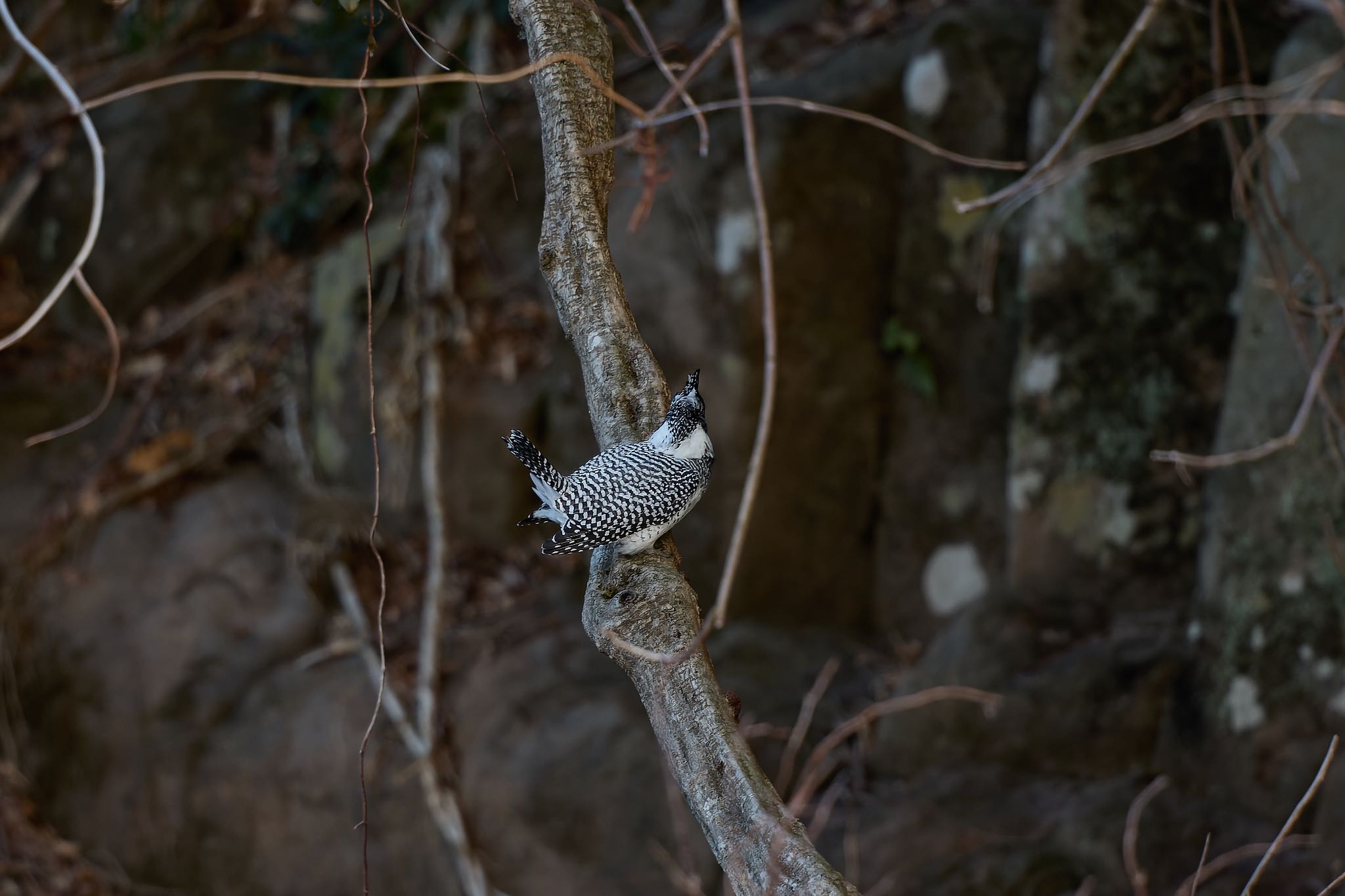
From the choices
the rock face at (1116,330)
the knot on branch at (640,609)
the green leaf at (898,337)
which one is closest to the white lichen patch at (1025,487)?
the rock face at (1116,330)

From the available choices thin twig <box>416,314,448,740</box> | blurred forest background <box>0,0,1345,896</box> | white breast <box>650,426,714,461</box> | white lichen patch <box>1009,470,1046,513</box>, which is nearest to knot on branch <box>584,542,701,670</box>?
white breast <box>650,426,714,461</box>

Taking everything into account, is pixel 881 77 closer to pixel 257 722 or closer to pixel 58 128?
pixel 257 722

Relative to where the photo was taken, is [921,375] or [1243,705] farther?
[921,375]

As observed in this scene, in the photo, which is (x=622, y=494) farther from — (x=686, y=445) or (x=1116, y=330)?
(x=1116, y=330)

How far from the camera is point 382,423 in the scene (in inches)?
185

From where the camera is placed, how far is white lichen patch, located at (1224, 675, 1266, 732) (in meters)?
3.44

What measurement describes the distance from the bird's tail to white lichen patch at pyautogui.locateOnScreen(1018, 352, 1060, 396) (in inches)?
81.6

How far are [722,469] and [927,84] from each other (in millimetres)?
1691

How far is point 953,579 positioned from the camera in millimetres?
4312

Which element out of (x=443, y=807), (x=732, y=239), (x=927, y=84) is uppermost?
(x=927, y=84)

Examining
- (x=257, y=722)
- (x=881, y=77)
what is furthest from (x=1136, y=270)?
(x=257, y=722)

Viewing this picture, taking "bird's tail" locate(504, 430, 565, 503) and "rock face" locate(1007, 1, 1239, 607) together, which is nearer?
"bird's tail" locate(504, 430, 565, 503)

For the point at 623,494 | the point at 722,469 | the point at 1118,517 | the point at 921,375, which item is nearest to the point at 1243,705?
the point at 1118,517

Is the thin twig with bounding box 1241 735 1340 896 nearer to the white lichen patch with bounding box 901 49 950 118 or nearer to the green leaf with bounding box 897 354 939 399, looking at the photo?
the green leaf with bounding box 897 354 939 399
